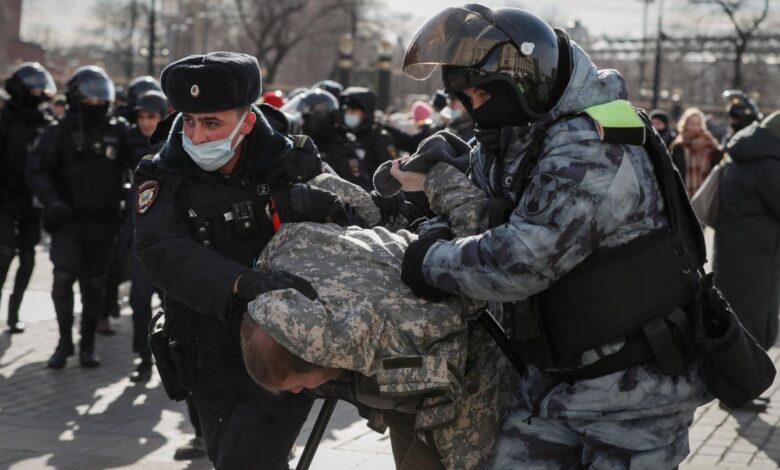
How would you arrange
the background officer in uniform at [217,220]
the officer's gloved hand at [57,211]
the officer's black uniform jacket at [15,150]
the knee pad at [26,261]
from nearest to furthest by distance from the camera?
the background officer in uniform at [217,220]
the officer's gloved hand at [57,211]
the officer's black uniform jacket at [15,150]
the knee pad at [26,261]

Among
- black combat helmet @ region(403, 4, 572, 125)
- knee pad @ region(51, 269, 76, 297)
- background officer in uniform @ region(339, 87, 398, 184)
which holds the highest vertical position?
black combat helmet @ region(403, 4, 572, 125)

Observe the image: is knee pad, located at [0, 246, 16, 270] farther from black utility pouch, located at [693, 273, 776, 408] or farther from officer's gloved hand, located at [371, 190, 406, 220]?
black utility pouch, located at [693, 273, 776, 408]

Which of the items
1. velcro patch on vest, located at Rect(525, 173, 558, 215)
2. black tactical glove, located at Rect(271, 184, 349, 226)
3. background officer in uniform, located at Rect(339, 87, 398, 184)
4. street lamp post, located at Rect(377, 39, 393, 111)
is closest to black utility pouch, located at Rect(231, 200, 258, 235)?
black tactical glove, located at Rect(271, 184, 349, 226)

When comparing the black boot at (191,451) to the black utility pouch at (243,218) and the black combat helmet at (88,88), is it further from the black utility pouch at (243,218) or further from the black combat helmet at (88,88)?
the black combat helmet at (88,88)

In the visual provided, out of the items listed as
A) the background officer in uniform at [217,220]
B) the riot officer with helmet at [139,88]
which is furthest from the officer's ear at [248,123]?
the riot officer with helmet at [139,88]

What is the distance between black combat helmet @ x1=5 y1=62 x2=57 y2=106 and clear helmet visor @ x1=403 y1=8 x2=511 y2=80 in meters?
6.74

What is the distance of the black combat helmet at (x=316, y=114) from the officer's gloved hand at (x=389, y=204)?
5.19 meters

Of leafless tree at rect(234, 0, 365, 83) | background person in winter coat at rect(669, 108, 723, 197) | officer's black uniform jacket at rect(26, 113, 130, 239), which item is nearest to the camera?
officer's black uniform jacket at rect(26, 113, 130, 239)

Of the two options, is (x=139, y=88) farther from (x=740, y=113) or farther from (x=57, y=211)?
(x=740, y=113)

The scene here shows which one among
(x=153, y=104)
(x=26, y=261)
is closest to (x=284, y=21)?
(x=26, y=261)

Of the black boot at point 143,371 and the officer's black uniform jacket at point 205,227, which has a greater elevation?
the officer's black uniform jacket at point 205,227

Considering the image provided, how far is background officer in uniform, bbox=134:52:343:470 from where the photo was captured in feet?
12.2

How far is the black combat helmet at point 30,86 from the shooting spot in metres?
9.31

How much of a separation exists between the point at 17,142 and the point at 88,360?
1.90 meters
